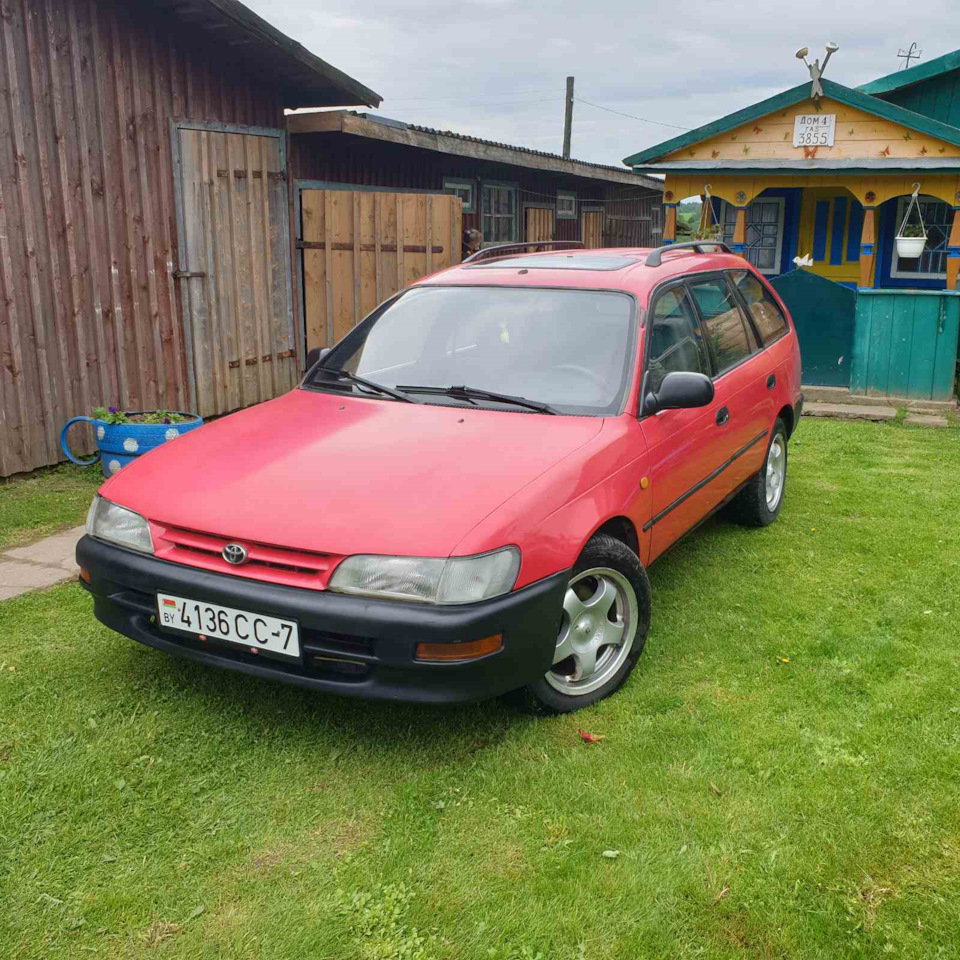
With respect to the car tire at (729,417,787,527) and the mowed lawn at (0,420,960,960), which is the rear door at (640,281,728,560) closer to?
the mowed lawn at (0,420,960,960)

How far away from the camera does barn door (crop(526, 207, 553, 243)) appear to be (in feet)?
52.7

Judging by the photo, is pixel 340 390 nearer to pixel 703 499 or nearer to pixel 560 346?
pixel 560 346

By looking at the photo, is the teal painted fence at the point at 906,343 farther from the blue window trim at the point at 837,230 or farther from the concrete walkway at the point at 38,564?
the concrete walkway at the point at 38,564

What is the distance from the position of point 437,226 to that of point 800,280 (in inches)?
161

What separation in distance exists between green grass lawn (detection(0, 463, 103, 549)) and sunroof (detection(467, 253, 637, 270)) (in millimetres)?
3100

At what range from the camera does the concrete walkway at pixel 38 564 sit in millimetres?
4961

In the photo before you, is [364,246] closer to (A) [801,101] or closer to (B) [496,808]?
(A) [801,101]

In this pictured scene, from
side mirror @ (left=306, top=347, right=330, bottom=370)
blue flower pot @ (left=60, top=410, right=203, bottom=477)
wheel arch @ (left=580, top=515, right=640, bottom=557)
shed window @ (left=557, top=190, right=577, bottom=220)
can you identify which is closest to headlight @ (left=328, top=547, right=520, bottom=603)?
wheel arch @ (left=580, top=515, right=640, bottom=557)

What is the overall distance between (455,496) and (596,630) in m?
0.90

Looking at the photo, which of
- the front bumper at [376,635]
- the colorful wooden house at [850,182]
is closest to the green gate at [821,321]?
the colorful wooden house at [850,182]

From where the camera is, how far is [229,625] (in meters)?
3.22

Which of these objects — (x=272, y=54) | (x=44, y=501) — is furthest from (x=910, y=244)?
(x=44, y=501)

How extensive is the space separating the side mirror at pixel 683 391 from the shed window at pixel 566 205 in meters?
14.2

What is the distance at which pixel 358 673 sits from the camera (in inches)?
124
